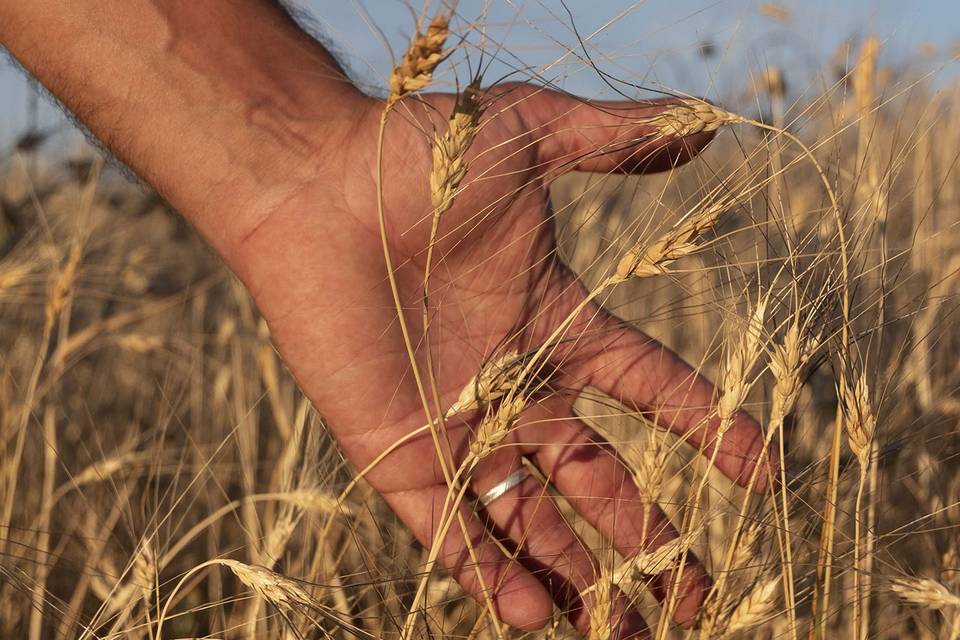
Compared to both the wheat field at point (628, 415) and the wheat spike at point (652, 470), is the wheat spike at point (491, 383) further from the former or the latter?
the wheat spike at point (652, 470)

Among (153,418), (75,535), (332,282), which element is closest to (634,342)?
(332,282)

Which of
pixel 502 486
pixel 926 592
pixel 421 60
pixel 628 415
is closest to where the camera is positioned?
pixel 421 60

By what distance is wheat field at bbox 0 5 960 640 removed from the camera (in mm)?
1008

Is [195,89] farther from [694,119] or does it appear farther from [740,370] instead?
[740,370]

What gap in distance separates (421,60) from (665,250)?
0.34 m

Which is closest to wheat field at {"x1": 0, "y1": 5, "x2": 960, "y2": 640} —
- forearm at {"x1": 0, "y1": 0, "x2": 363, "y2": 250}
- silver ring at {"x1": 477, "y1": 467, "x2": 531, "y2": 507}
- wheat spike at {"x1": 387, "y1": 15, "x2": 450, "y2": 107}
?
wheat spike at {"x1": 387, "y1": 15, "x2": 450, "y2": 107}

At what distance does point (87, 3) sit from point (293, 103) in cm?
34

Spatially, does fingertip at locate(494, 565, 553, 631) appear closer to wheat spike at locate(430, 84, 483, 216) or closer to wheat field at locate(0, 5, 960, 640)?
wheat field at locate(0, 5, 960, 640)

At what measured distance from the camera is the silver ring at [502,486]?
1.25m

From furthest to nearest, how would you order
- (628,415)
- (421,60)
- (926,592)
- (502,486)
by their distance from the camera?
(502,486) < (628,415) < (926,592) < (421,60)

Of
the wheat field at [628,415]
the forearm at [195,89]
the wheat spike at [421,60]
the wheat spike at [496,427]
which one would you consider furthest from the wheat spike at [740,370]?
the forearm at [195,89]

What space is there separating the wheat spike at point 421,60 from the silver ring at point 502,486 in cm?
61

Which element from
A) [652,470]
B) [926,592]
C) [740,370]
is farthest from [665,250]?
[926,592]

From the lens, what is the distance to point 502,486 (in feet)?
4.10
